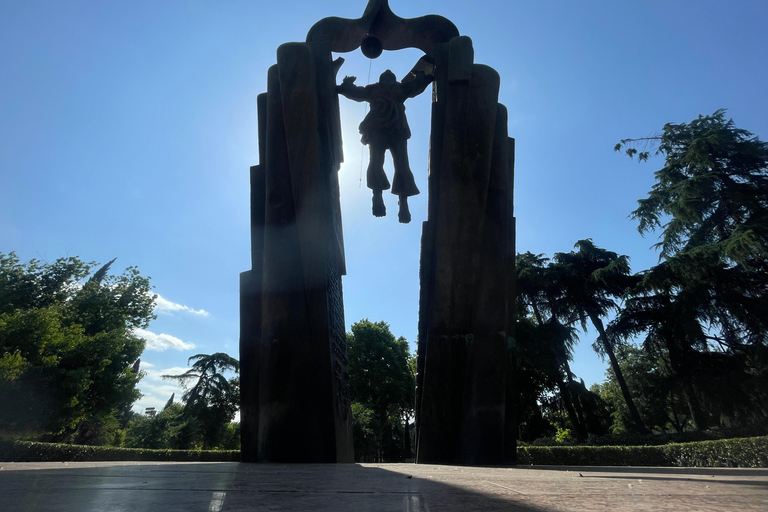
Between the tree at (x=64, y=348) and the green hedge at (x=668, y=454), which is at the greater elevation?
the tree at (x=64, y=348)

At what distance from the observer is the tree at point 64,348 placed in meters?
18.2

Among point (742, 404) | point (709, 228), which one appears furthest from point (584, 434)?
point (709, 228)

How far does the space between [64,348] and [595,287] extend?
915 inches

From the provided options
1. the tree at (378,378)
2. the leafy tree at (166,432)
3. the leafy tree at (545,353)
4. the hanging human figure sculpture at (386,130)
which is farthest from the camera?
the tree at (378,378)

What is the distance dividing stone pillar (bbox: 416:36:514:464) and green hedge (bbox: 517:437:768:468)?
898cm

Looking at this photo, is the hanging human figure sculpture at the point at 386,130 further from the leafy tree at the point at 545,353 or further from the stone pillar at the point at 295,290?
the leafy tree at the point at 545,353

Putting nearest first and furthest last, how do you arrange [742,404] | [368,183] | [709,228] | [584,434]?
1. [368,183]
2. [742,404]
3. [709,228]
4. [584,434]

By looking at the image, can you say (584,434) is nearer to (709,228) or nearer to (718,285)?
(718,285)

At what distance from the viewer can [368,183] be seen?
8039 mm

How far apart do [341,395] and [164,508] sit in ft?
19.1

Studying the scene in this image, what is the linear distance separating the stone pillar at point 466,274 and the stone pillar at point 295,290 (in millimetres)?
1324

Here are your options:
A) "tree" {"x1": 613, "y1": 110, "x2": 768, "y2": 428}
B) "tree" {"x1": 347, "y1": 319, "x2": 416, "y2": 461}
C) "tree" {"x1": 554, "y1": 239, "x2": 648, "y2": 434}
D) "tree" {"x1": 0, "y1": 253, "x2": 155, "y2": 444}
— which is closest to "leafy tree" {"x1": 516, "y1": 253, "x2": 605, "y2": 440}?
"tree" {"x1": 554, "y1": 239, "x2": 648, "y2": 434}

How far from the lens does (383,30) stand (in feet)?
27.4

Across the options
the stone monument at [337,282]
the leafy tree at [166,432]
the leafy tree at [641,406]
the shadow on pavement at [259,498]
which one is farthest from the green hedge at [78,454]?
the leafy tree at [641,406]
